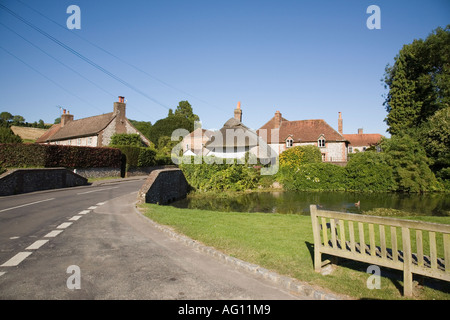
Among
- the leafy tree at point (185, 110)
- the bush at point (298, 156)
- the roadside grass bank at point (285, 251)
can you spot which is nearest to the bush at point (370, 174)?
the bush at point (298, 156)

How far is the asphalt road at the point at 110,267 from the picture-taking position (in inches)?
190

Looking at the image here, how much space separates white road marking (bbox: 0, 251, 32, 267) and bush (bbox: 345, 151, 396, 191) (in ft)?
114

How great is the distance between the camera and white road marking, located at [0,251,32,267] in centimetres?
615

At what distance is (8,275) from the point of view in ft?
18.1

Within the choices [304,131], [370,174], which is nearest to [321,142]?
[304,131]

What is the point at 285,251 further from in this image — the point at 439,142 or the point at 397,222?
the point at 439,142

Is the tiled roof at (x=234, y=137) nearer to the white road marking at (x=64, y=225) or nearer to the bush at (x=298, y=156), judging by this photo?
the bush at (x=298, y=156)

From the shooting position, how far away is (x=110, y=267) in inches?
237

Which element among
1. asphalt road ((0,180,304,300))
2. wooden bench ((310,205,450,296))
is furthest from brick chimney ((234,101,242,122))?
wooden bench ((310,205,450,296))

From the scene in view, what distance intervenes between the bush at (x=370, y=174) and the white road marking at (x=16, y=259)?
3484cm

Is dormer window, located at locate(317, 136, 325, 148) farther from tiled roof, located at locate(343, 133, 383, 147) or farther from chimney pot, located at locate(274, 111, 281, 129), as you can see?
tiled roof, located at locate(343, 133, 383, 147)

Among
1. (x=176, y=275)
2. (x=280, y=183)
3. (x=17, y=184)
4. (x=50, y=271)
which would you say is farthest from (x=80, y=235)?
(x=280, y=183)

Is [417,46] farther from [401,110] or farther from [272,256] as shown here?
[272,256]

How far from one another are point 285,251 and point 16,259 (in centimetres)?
610
